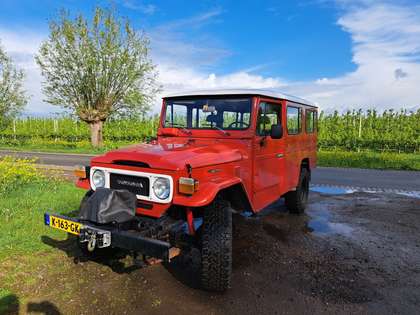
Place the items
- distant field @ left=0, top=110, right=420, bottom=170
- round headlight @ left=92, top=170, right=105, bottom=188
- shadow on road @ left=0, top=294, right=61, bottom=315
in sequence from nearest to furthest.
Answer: shadow on road @ left=0, top=294, right=61, bottom=315 → round headlight @ left=92, top=170, right=105, bottom=188 → distant field @ left=0, top=110, right=420, bottom=170

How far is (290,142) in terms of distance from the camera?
568 centimetres

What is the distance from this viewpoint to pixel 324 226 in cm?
602

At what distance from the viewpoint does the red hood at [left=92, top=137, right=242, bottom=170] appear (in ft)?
11.1

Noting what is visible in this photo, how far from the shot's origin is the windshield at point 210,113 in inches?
175

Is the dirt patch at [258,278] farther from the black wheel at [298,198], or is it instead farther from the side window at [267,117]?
the side window at [267,117]

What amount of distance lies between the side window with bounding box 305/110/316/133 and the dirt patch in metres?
2.28

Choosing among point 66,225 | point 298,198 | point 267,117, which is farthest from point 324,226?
point 66,225

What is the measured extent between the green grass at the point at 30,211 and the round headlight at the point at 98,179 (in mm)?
1377

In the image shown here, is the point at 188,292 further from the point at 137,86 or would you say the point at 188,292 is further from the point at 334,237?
the point at 137,86

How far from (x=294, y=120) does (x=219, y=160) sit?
2709 mm

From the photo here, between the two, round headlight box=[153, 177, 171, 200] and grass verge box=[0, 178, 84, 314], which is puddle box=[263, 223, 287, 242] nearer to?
round headlight box=[153, 177, 171, 200]

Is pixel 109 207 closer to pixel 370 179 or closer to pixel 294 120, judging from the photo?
pixel 294 120

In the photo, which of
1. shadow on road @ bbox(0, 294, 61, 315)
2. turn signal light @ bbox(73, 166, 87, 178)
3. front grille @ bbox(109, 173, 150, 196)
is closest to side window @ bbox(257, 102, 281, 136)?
front grille @ bbox(109, 173, 150, 196)

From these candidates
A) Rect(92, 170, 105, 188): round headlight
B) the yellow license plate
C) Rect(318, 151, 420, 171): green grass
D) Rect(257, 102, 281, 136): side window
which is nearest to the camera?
the yellow license plate
